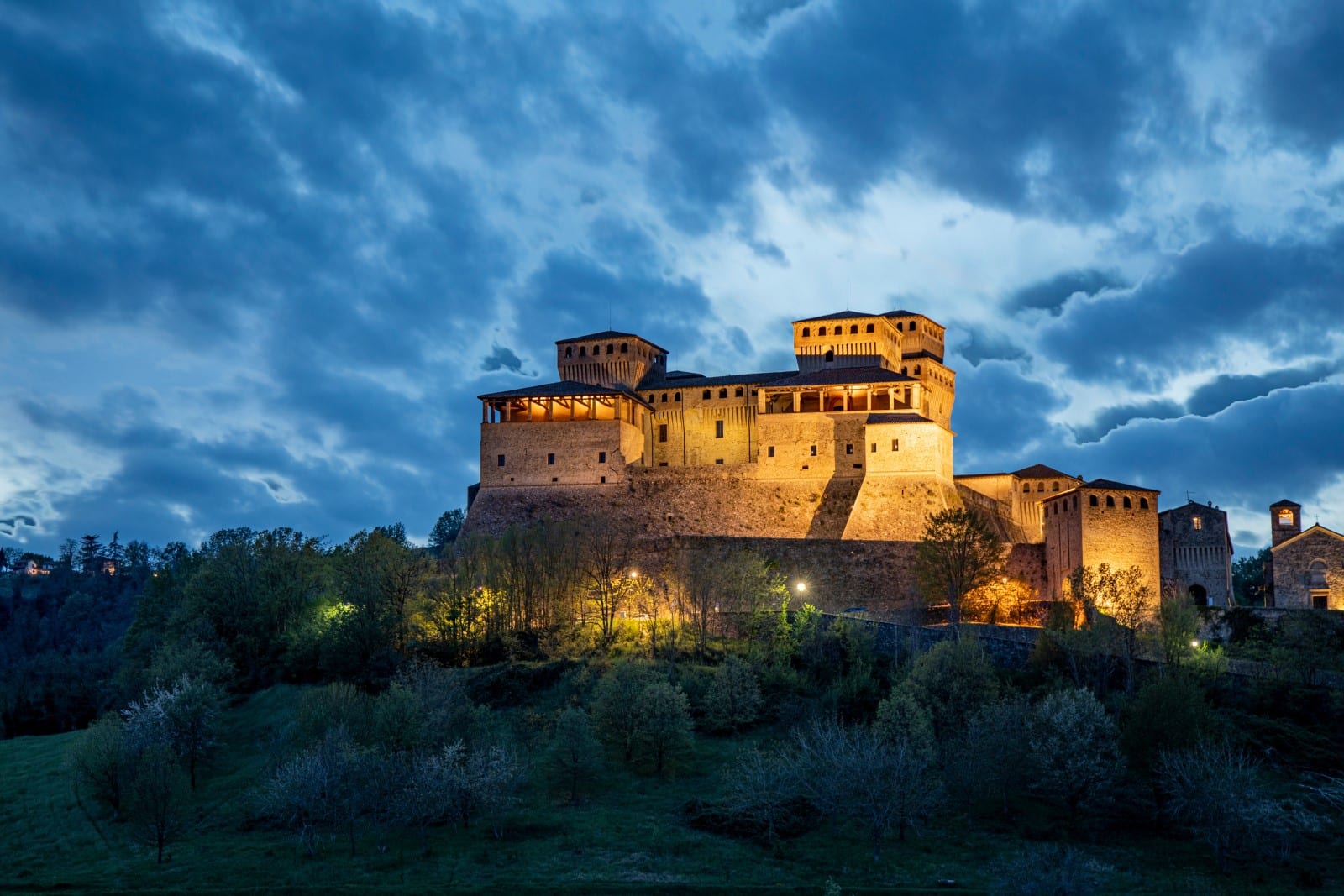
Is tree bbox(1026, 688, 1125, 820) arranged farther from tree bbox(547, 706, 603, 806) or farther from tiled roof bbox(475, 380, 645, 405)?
tiled roof bbox(475, 380, 645, 405)

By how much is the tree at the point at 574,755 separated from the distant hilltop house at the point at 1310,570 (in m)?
36.3

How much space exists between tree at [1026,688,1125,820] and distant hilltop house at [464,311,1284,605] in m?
20.8

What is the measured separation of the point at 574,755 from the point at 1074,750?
1633 cm

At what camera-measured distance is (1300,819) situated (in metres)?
38.2

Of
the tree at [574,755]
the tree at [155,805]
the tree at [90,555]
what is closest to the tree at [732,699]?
the tree at [574,755]

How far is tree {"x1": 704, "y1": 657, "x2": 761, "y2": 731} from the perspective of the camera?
48.9 metres

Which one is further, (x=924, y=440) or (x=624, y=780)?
(x=924, y=440)

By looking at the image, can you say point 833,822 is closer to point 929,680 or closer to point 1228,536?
point 929,680

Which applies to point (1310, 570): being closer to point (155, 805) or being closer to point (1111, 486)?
point (1111, 486)

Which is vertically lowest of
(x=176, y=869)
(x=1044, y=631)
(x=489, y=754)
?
(x=176, y=869)

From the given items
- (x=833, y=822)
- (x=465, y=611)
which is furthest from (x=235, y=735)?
(x=833, y=822)

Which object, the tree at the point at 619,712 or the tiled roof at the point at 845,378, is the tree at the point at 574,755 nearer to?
the tree at the point at 619,712

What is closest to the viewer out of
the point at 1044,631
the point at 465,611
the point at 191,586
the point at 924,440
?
the point at 1044,631

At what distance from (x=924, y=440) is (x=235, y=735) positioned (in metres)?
38.6
